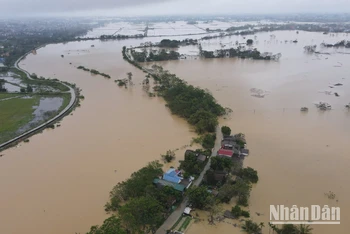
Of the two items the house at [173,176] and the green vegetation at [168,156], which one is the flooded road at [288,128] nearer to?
the house at [173,176]

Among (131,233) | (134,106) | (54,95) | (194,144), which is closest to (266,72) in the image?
(134,106)

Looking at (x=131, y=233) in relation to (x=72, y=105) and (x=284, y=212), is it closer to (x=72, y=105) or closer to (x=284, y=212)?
(x=284, y=212)

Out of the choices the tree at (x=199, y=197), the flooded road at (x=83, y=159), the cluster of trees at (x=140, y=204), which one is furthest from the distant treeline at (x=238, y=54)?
the tree at (x=199, y=197)

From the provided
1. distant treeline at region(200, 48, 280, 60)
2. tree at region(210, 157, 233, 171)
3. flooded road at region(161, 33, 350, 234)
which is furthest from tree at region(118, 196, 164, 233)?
distant treeline at region(200, 48, 280, 60)

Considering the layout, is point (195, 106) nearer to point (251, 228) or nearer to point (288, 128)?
point (288, 128)

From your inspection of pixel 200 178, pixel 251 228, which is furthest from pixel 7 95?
pixel 251 228

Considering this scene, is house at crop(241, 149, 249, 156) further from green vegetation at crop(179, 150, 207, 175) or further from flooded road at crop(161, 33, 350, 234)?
green vegetation at crop(179, 150, 207, 175)
